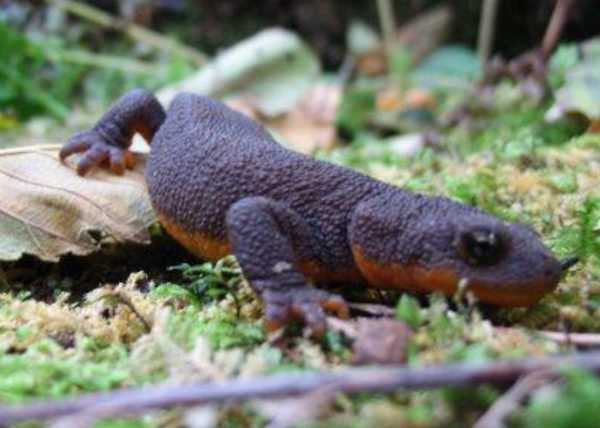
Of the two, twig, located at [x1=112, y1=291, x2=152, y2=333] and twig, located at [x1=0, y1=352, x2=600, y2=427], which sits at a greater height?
twig, located at [x1=112, y1=291, x2=152, y2=333]

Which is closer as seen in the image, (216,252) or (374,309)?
(374,309)

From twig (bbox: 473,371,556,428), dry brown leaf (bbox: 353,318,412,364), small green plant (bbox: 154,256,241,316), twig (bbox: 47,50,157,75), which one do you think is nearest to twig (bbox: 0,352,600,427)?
twig (bbox: 473,371,556,428)

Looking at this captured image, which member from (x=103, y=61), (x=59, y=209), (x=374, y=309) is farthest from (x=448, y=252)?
(x=103, y=61)

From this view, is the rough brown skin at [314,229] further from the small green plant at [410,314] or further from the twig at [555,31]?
the twig at [555,31]

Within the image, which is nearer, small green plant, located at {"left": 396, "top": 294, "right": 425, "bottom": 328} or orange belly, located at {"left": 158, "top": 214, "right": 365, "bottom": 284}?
small green plant, located at {"left": 396, "top": 294, "right": 425, "bottom": 328}

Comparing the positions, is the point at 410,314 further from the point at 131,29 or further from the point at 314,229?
the point at 131,29

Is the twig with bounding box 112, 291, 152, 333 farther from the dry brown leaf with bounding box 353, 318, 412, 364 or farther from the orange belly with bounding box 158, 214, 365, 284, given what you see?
the dry brown leaf with bounding box 353, 318, 412, 364
